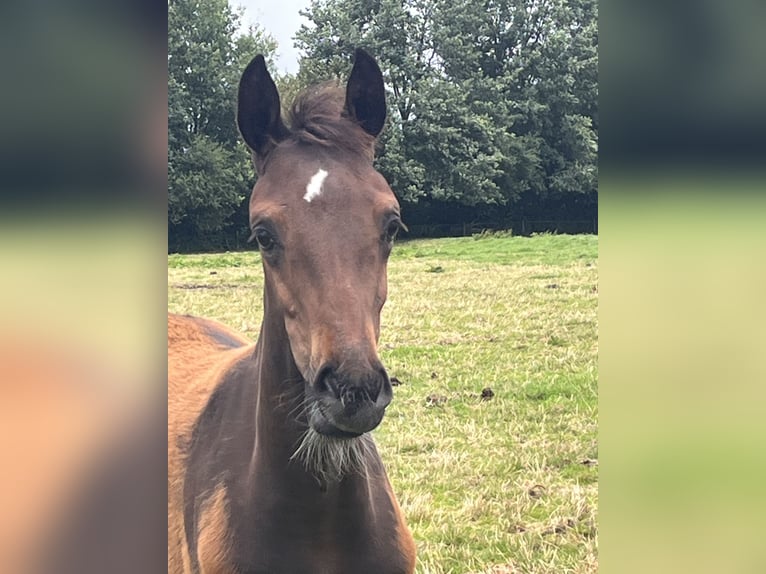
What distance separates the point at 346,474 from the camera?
4.54ft

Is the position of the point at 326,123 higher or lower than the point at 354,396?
higher

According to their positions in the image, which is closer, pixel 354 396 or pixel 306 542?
pixel 354 396

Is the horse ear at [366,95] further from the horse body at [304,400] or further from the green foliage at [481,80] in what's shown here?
the green foliage at [481,80]

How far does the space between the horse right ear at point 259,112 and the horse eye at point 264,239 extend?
0.52 ft

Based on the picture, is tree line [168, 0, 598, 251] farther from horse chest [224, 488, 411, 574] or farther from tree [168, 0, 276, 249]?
horse chest [224, 488, 411, 574]

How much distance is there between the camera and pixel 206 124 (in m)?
1.53

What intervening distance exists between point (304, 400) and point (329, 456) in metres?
0.15

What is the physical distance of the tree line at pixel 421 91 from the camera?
150 centimetres

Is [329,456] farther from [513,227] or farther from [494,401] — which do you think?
[513,227]

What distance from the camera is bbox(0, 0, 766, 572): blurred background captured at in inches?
47.4

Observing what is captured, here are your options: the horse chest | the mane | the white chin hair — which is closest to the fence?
the mane

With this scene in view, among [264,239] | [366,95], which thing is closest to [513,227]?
[366,95]
